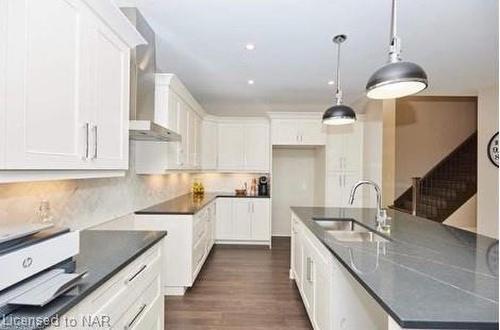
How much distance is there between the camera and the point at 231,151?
19.2ft

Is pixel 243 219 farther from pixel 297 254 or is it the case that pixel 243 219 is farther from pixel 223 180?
pixel 297 254

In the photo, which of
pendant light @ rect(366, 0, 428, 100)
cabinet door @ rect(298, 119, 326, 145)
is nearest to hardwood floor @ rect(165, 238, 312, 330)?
pendant light @ rect(366, 0, 428, 100)

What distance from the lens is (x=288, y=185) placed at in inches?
252

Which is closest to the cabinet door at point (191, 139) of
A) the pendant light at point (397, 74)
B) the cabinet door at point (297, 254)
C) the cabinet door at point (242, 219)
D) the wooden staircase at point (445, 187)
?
the cabinet door at point (242, 219)

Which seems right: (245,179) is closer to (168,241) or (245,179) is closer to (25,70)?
(168,241)

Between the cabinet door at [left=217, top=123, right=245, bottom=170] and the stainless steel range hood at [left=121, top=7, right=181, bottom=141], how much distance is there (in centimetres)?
278

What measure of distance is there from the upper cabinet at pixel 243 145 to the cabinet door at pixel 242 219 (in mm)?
692

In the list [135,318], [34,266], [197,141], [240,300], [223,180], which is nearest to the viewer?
[34,266]

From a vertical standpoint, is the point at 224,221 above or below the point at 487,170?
below

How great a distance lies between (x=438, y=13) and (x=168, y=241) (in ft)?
10.7

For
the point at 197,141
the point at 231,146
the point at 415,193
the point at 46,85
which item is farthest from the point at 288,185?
the point at 46,85

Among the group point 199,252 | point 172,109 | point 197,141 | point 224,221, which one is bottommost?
point 199,252

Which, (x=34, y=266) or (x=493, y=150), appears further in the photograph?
(x=493, y=150)

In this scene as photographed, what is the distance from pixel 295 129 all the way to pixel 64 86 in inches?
179
